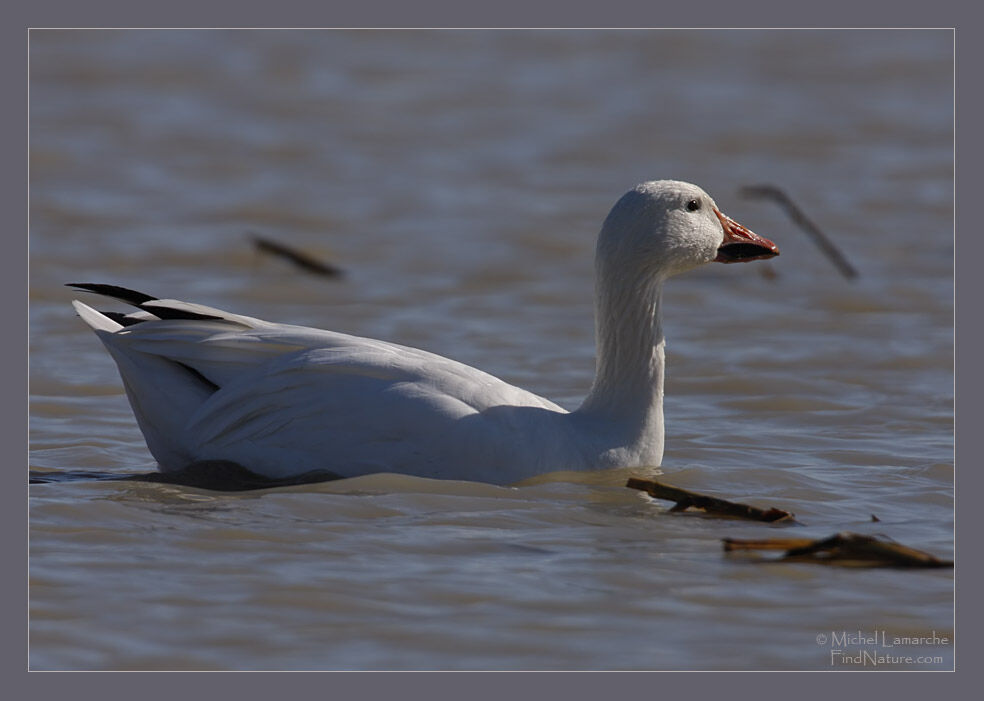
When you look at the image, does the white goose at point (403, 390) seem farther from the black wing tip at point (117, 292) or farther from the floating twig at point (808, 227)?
the floating twig at point (808, 227)

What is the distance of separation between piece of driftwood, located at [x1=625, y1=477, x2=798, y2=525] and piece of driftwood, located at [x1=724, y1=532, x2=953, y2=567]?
351mm

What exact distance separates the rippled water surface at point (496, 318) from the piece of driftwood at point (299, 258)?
0.16 meters

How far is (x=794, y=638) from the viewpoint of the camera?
546 centimetres

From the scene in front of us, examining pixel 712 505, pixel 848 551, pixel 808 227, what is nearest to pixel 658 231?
pixel 712 505

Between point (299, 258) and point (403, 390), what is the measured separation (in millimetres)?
4488

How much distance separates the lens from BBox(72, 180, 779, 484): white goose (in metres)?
6.78

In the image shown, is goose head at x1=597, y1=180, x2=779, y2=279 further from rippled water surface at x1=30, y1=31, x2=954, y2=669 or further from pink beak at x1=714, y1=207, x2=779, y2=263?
rippled water surface at x1=30, y1=31, x2=954, y2=669

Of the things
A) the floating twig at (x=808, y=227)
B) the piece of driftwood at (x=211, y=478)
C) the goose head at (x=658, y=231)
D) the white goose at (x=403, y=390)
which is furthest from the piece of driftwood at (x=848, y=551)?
the floating twig at (x=808, y=227)

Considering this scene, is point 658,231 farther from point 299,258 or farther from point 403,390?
point 299,258

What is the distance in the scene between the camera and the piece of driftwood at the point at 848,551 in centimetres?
593

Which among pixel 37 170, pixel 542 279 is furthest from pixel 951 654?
pixel 37 170

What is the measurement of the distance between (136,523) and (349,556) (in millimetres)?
984

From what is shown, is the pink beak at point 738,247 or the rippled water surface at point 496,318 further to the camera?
the pink beak at point 738,247

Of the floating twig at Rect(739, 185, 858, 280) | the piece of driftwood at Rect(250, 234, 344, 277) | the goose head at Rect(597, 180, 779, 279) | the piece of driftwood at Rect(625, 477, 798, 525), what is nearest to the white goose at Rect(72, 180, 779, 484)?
the goose head at Rect(597, 180, 779, 279)
